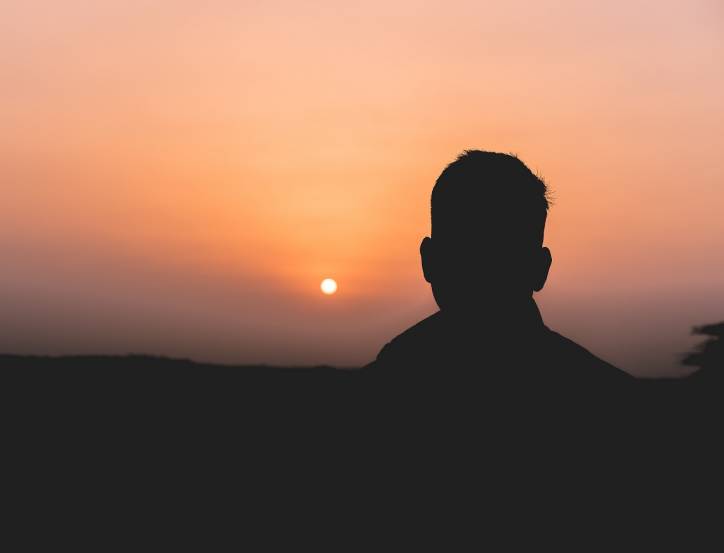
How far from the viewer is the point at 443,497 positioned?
2246 mm

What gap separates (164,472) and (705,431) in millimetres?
5011

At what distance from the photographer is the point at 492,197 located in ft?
8.12

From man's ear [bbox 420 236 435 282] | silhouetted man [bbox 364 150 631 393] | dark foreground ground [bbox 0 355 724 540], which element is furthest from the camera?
man's ear [bbox 420 236 435 282]

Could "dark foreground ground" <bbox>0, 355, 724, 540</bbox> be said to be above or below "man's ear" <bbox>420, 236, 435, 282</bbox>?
below

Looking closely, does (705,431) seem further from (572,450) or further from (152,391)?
(152,391)

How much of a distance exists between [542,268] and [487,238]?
0.20 meters

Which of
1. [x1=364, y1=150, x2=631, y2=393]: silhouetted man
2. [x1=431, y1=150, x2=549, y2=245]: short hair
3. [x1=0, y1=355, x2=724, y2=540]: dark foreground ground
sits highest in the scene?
[x1=431, y1=150, x2=549, y2=245]: short hair

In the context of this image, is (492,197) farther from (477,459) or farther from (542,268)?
(477,459)

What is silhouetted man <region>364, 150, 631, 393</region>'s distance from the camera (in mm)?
2418

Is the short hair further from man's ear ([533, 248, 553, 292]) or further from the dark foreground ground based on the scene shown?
the dark foreground ground

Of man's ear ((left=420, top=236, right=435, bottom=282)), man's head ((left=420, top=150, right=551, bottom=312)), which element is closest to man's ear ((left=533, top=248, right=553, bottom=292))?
man's head ((left=420, top=150, right=551, bottom=312))

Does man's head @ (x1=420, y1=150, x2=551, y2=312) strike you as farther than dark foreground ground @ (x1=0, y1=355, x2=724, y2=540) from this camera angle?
Yes

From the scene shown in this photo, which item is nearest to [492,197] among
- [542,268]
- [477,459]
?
[542,268]

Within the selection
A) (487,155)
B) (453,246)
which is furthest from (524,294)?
(487,155)
